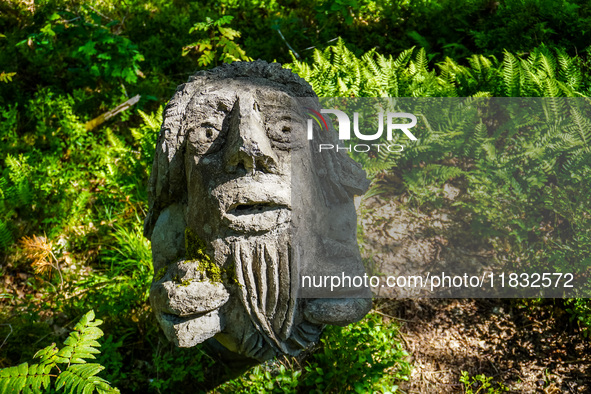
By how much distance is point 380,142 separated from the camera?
5.54 m

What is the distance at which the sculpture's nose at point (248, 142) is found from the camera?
2.60 m

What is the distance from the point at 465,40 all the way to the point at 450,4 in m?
0.56

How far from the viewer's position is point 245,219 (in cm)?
264

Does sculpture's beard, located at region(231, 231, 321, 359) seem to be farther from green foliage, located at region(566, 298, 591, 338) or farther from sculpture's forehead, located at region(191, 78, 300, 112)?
green foliage, located at region(566, 298, 591, 338)

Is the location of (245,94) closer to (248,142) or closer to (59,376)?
(248,142)

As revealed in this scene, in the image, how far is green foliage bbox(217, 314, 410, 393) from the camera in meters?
3.63

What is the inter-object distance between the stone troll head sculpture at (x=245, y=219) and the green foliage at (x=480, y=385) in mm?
1747

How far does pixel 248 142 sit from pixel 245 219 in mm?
404

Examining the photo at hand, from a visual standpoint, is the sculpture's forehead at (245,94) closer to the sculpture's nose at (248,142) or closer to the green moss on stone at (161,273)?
the sculpture's nose at (248,142)

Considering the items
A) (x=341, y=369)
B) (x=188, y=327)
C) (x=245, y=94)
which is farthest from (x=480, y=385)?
(x=245, y=94)

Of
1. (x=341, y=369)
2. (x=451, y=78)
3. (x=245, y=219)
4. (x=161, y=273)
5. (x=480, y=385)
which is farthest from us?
(x=451, y=78)

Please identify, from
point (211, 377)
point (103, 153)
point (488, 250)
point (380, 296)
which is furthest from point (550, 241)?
point (103, 153)

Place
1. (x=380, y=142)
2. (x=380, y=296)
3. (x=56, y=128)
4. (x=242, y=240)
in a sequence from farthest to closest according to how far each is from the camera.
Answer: (x=56, y=128) → (x=380, y=142) → (x=380, y=296) → (x=242, y=240)

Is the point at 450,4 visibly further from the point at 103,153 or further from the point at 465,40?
the point at 103,153
